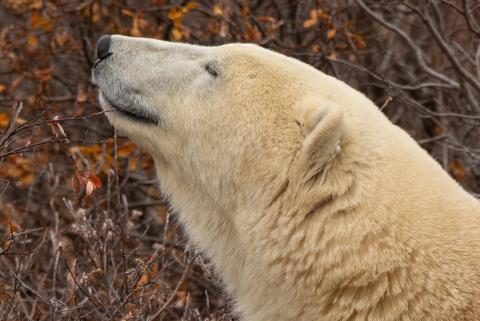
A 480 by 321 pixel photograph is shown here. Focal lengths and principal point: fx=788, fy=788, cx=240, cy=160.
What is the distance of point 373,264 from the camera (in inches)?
98.7

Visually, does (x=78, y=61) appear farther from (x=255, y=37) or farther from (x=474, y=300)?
A: (x=474, y=300)

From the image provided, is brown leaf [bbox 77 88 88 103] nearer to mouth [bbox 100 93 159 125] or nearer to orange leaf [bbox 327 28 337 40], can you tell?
orange leaf [bbox 327 28 337 40]

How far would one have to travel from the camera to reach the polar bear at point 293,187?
2.52m

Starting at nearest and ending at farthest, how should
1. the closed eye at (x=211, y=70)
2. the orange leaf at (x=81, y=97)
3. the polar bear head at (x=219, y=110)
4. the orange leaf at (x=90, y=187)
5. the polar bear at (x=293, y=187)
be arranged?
the polar bear at (x=293, y=187)
the polar bear head at (x=219, y=110)
the orange leaf at (x=90, y=187)
the closed eye at (x=211, y=70)
the orange leaf at (x=81, y=97)

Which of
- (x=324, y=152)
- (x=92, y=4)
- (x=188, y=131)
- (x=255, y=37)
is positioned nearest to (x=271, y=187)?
(x=324, y=152)

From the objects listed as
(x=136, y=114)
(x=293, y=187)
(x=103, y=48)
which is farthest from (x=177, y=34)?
(x=293, y=187)

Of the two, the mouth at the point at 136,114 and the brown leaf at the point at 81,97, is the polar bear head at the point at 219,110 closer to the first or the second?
the mouth at the point at 136,114

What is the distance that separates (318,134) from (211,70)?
0.61 m

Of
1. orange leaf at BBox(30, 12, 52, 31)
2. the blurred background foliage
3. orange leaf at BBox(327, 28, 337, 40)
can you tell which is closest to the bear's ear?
the blurred background foliage

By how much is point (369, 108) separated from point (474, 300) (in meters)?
0.79

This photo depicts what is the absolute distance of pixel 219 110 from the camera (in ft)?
9.56

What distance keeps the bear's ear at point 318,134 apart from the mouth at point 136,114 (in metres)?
0.62

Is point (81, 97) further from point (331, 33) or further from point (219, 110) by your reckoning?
point (219, 110)

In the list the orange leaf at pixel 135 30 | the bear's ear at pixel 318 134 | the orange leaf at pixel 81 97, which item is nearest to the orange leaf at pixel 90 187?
the bear's ear at pixel 318 134
